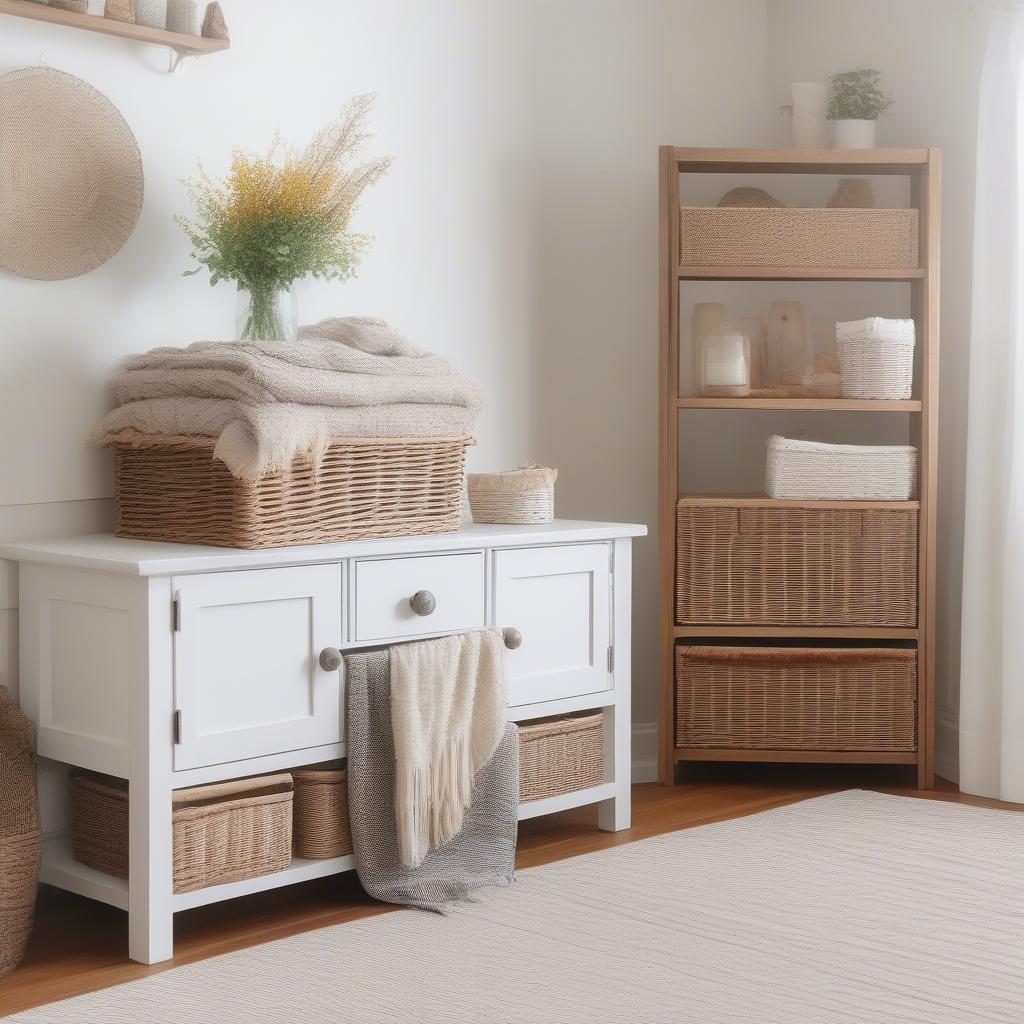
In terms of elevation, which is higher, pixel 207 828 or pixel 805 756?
pixel 207 828

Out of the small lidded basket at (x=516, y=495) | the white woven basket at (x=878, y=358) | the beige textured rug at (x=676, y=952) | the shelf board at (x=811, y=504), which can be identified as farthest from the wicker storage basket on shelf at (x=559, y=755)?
the white woven basket at (x=878, y=358)

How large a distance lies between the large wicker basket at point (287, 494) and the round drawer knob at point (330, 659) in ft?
0.67

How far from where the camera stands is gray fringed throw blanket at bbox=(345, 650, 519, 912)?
242 centimetres

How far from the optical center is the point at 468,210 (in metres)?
3.27

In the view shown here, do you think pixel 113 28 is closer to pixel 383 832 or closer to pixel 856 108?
pixel 383 832

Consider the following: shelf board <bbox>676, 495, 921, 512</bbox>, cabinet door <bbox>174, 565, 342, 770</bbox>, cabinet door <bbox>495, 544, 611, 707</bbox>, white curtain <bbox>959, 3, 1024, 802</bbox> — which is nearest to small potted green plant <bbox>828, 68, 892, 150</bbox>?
white curtain <bbox>959, 3, 1024, 802</bbox>

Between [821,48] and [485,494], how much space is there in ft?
5.57

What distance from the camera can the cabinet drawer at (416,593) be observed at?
245 centimetres

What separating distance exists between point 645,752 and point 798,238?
1.35 m

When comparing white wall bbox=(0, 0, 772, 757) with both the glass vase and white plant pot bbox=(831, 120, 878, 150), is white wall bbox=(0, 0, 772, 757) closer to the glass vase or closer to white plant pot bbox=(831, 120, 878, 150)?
the glass vase

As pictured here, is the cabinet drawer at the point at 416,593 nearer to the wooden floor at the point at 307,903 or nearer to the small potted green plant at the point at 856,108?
the wooden floor at the point at 307,903

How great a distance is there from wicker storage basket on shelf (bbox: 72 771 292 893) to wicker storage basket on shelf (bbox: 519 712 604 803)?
572mm

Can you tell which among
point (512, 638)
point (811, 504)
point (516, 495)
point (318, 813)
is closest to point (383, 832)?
point (318, 813)

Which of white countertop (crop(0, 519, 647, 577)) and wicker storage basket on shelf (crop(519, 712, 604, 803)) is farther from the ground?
white countertop (crop(0, 519, 647, 577))
